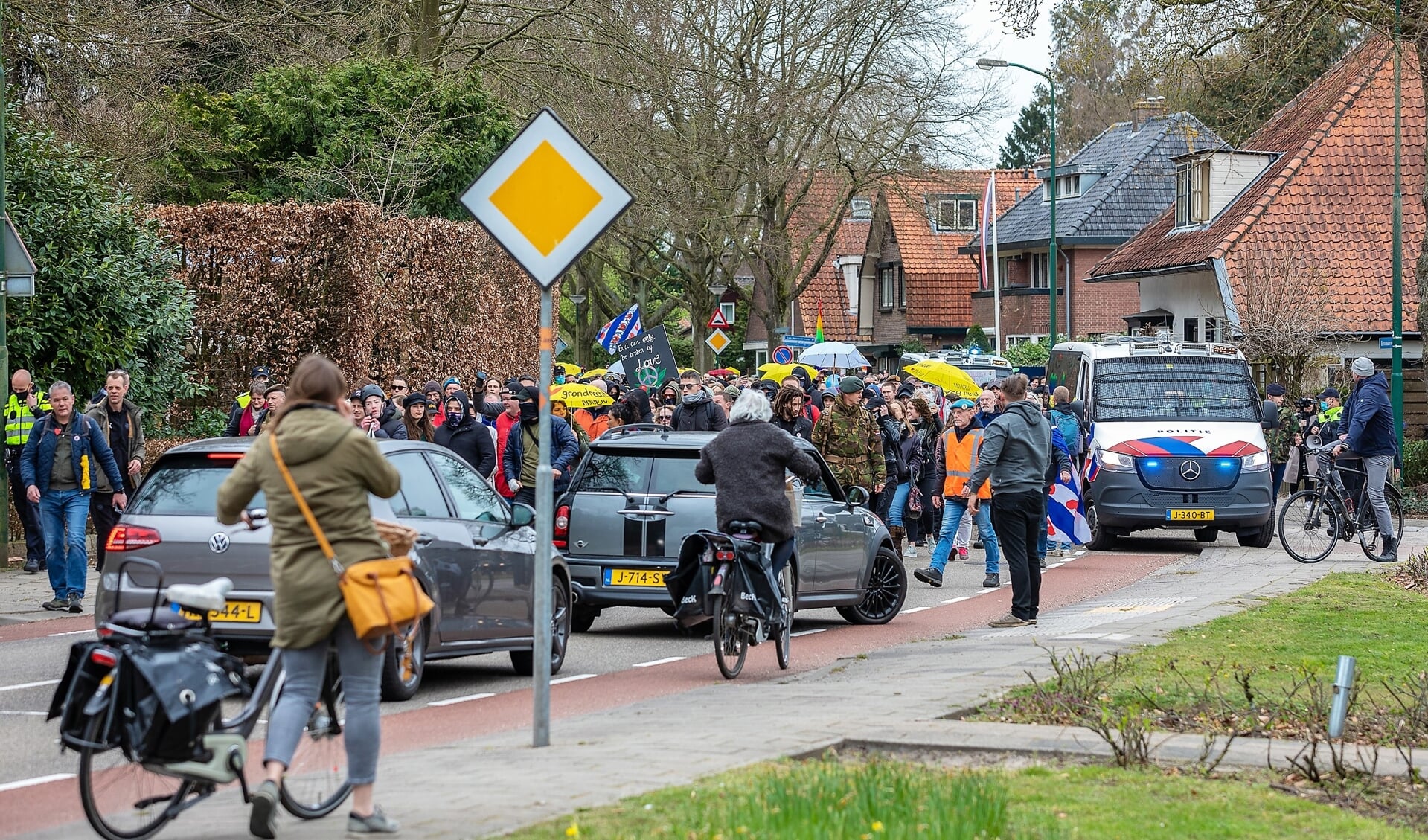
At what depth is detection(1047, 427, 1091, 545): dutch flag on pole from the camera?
2053cm

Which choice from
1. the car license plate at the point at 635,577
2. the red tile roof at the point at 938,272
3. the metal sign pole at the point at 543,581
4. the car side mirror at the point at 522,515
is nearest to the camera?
the metal sign pole at the point at 543,581

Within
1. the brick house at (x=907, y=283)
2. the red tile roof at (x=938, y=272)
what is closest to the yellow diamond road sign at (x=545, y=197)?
the brick house at (x=907, y=283)

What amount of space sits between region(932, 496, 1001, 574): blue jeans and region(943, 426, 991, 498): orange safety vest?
123 millimetres

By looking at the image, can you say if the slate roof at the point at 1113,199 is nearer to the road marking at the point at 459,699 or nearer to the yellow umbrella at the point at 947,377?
the yellow umbrella at the point at 947,377

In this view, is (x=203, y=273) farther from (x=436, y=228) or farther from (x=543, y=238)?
(x=543, y=238)

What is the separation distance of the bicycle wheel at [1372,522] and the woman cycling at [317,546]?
48.9ft

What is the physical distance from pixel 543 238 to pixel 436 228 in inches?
803

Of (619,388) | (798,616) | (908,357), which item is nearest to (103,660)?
(798,616)

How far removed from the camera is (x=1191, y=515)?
22.0 meters

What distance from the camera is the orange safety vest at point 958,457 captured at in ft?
61.6

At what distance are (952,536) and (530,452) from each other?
4.34 m

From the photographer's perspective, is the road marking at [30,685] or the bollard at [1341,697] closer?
the bollard at [1341,697]

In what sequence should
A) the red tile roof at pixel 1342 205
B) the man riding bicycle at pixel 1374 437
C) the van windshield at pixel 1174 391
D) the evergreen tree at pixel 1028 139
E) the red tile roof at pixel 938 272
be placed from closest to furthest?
the man riding bicycle at pixel 1374 437, the van windshield at pixel 1174 391, the red tile roof at pixel 1342 205, the red tile roof at pixel 938 272, the evergreen tree at pixel 1028 139

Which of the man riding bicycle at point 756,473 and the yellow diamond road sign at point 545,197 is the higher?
the yellow diamond road sign at point 545,197
